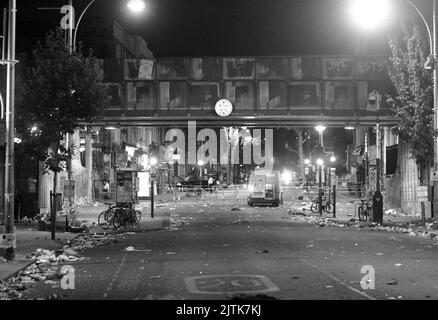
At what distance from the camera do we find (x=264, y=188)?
48.7 meters

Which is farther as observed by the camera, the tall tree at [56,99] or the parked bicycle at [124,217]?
the parked bicycle at [124,217]

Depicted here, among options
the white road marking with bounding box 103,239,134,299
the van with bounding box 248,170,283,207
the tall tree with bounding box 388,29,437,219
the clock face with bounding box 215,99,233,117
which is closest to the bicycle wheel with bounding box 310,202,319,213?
the van with bounding box 248,170,283,207

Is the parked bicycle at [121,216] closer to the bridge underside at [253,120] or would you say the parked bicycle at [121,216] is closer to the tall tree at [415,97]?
the bridge underside at [253,120]

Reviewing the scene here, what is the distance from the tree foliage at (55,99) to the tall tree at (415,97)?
13.0 metres

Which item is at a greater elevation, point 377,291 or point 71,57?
point 71,57

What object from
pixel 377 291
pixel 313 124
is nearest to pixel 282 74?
pixel 313 124

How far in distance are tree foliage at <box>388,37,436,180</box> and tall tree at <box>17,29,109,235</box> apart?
1302 cm

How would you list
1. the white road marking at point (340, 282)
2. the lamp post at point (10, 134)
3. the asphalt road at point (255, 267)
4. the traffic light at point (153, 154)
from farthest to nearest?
the traffic light at point (153, 154)
the lamp post at point (10, 134)
the asphalt road at point (255, 267)
the white road marking at point (340, 282)

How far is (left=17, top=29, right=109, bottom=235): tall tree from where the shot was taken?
24.7 m

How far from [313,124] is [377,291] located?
2485cm

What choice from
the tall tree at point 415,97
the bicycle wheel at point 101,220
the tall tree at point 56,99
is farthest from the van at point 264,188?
the tall tree at point 56,99

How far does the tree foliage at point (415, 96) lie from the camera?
28.2 metres
